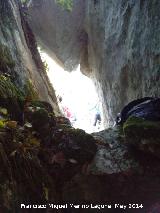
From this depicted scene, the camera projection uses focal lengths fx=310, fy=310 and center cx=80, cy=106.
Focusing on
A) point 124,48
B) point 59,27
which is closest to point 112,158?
point 124,48

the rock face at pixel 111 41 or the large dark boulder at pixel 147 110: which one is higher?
the rock face at pixel 111 41

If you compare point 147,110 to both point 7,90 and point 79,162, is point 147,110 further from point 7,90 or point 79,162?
point 7,90

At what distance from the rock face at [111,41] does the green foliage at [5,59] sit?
10.5 feet

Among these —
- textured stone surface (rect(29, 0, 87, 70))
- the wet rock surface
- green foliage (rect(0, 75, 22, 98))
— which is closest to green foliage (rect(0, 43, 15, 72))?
green foliage (rect(0, 75, 22, 98))

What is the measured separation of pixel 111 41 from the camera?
398 inches

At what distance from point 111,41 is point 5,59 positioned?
15.9 feet

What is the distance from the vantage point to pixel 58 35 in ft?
45.9

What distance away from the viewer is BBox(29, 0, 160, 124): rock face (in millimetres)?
7488

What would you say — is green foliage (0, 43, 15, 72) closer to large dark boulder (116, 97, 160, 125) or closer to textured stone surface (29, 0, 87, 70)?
large dark boulder (116, 97, 160, 125)

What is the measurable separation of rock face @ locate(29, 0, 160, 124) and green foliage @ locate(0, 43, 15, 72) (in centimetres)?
321

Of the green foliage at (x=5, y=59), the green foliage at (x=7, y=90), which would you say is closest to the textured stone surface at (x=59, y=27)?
the green foliage at (x=5, y=59)

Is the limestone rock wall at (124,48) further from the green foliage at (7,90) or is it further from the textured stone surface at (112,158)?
Answer: the green foliage at (7,90)

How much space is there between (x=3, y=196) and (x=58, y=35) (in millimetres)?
11432

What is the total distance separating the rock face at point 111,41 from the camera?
7.49 metres
